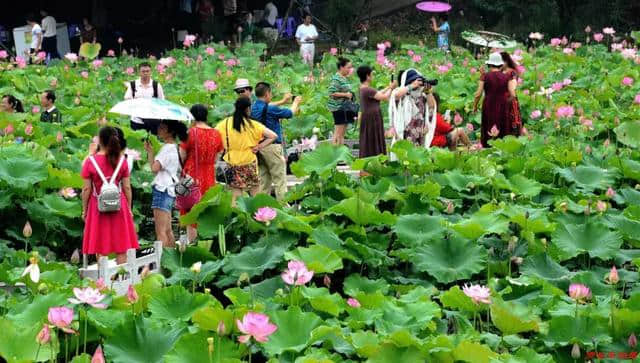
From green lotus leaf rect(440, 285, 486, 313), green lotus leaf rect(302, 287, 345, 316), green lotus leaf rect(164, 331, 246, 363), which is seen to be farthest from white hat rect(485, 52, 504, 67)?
green lotus leaf rect(164, 331, 246, 363)

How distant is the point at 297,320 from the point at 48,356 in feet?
3.22

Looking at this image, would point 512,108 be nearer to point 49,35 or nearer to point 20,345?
point 20,345

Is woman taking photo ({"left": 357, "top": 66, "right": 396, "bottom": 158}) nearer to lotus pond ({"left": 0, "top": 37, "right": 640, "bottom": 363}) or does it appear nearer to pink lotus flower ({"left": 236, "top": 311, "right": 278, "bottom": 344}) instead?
lotus pond ({"left": 0, "top": 37, "right": 640, "bottom": 363})

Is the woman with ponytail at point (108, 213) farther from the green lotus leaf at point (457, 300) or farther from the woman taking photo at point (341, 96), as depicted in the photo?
the woman taking photo at point (341, 96)

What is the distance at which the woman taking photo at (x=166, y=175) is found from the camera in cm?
759

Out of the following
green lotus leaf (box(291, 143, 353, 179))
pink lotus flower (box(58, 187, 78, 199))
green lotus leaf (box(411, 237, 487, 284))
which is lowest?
pink lotus flower (box(58, 187, 78, 199))

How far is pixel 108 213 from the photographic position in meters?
6.80

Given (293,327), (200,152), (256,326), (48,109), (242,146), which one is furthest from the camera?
(48,109)

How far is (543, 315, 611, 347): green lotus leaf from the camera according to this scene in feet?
16.4

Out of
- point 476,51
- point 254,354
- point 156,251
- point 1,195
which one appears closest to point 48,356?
point 254,354

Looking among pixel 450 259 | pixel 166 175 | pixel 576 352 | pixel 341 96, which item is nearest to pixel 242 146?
pixel 166 175

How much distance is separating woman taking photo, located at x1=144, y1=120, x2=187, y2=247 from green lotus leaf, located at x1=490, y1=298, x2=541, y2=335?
304 cm

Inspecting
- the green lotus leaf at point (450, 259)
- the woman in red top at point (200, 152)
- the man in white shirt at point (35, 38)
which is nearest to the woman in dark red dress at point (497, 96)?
the woman in red top at point (200, 152)

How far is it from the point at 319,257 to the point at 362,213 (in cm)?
94
